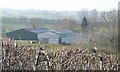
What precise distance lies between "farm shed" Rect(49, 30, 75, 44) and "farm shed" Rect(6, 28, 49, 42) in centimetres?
6

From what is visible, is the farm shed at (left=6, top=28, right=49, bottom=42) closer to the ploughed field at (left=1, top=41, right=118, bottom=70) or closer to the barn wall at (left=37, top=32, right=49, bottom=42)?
the barn wall at (left=37, top=32, right=49, bottom=42)

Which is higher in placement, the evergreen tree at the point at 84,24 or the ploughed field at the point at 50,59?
the evergreen tree at the point at 84,24

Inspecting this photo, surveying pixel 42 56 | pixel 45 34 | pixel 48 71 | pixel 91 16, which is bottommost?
pixel 48 71

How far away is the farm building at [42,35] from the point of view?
2547mm

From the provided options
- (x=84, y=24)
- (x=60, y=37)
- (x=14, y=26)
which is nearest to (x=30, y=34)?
(x=14, y=26)

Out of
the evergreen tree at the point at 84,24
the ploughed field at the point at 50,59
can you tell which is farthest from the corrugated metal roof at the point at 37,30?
the evergreen tree at the point at 84,24

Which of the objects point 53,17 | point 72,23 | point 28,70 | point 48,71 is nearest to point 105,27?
point 72,23

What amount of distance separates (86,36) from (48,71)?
65cm

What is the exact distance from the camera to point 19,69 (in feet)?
7.98

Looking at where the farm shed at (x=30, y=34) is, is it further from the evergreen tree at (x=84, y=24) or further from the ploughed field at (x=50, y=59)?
the evergreen tree at (x=84, y=24)

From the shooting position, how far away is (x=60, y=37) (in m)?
2.66

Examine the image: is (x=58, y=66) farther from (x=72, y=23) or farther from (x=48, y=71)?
(x=72, y=23)

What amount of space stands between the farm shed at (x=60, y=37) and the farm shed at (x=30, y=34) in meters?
0.06

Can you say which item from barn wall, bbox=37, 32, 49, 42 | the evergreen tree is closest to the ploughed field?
barn wall, bbox=37, 32, 49, 42
